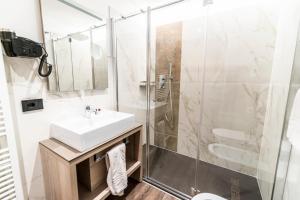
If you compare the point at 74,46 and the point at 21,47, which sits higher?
the point at 74,46

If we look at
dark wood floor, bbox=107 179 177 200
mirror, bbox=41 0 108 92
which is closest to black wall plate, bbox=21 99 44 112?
mirror, bbox=41 0 108 92

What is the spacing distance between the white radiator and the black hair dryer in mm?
131

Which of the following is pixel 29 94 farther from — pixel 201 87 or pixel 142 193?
pixel 201 87

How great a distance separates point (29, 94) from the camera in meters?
1.08

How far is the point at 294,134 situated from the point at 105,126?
121 cm

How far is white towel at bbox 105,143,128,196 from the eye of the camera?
125cm

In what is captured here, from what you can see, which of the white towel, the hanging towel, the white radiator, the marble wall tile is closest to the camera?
the hanging towel

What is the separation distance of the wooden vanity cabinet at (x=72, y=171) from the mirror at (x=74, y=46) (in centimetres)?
52

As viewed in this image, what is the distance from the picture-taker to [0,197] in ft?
2.89

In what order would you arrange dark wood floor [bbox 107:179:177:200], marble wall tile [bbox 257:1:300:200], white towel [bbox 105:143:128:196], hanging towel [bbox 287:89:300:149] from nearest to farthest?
hanging towel [bbox 287:89:300:149]
marble wall tile [bbox 257:1:300:200]
white towel [bbox 105:143:128:196]
dark wood floor [bbox 107:179:177:200]

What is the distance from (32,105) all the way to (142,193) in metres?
1.39

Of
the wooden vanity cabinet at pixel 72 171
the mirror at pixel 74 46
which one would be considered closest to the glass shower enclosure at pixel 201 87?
the mirror at pixel 74 46

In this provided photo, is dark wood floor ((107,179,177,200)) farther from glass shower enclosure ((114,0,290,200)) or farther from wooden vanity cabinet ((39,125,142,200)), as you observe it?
wooden vanity cabinet ((39,125,142,200))

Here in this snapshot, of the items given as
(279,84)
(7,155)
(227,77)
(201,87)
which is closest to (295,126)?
(279,84)
